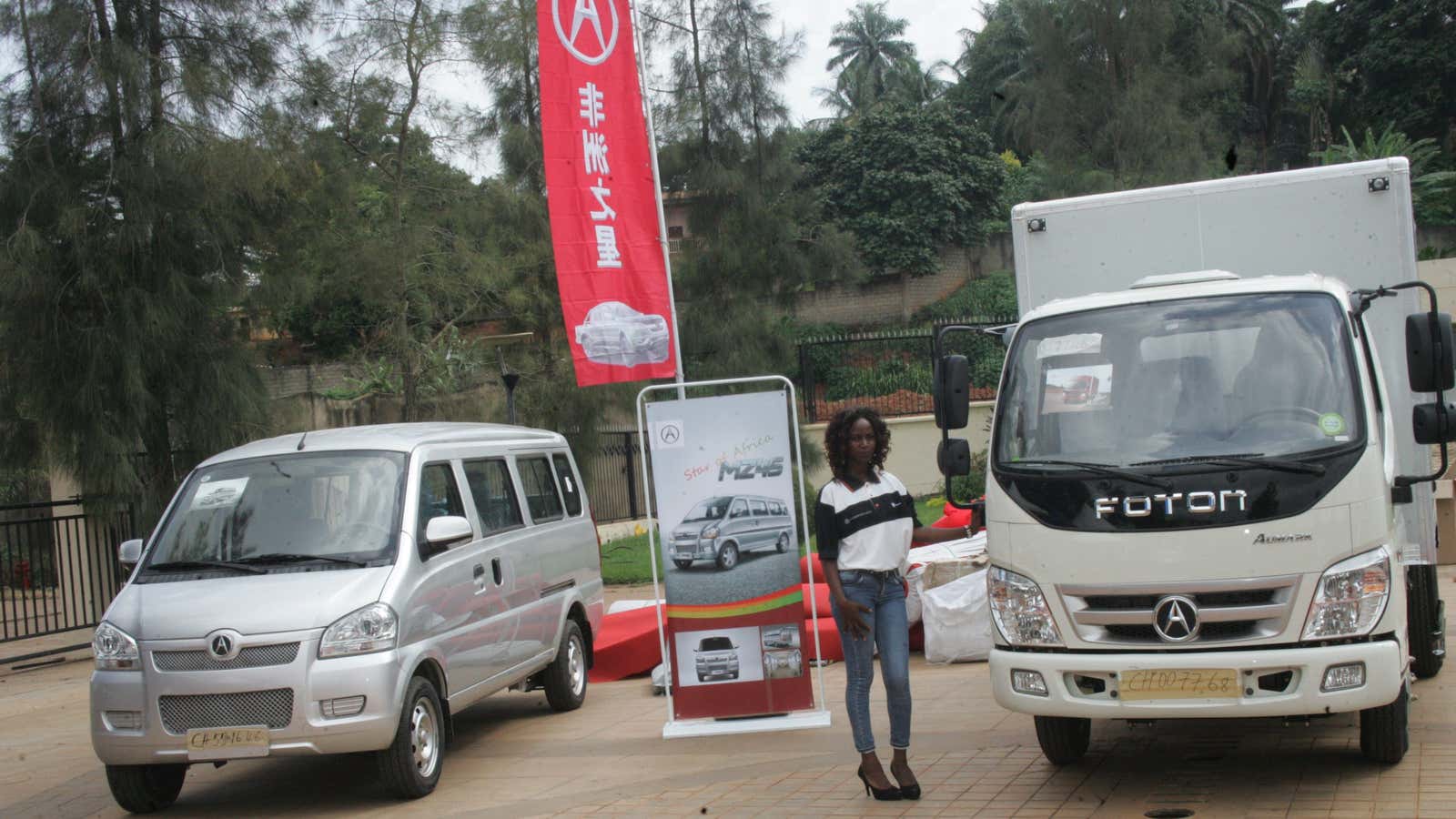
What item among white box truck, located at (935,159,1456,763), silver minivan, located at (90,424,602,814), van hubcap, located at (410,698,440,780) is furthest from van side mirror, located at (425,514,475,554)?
white box truck, located at (935,159,1456,763)

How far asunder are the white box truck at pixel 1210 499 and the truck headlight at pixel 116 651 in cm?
440

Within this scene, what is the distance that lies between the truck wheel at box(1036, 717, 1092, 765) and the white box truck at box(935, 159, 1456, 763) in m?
0.01

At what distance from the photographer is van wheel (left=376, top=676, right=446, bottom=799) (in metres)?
7.28

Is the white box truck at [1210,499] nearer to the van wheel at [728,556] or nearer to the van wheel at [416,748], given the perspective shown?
the van wheel at [728,556]

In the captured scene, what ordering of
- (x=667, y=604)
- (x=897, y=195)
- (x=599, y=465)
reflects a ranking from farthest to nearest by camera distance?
1. (x=897, y=195)
2. (x=599, y=465)
3. (x=667, y=604)

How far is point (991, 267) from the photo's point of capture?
46406mm

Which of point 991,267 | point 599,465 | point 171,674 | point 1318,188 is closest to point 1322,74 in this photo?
point 991,267

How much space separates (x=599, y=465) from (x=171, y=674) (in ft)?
59.3

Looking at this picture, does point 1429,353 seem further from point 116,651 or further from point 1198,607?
point 116,651

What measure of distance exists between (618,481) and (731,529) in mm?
17977

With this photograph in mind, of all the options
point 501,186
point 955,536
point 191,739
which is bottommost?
point 191,739

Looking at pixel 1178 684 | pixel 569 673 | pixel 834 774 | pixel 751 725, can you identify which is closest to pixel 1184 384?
pixel 1178 684

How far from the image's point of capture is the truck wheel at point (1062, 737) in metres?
6.75

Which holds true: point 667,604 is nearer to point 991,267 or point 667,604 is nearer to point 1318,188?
point 1318,188
